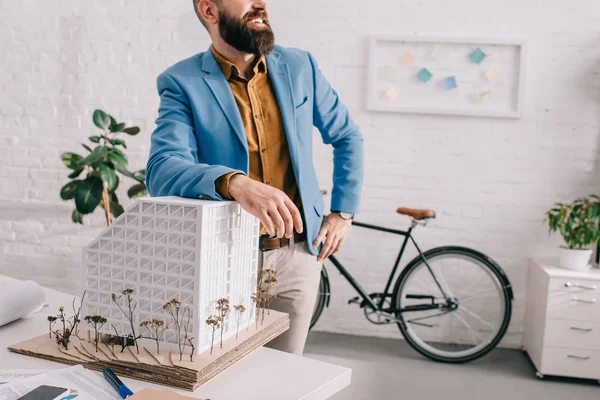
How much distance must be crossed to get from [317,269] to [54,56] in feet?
9.74

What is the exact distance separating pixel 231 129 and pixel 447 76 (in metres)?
2.32

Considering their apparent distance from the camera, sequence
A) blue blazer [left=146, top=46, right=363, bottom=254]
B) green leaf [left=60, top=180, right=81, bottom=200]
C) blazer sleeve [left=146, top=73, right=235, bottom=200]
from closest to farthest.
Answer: blazer sleeve [left=146, top=73, right=235, bottom=200], blue blazer [left=146, top=46, right=363, bottom=254], green leaf [left=60, top=180, right=81, bottom=200]

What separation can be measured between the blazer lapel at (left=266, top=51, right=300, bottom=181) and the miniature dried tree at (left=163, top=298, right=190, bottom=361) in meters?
0.61

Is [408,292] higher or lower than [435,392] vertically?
higher

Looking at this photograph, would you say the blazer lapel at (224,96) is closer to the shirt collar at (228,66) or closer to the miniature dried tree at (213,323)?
the shirt collar at (228,66)

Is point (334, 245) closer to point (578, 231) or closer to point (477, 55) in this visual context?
point (578, 231)

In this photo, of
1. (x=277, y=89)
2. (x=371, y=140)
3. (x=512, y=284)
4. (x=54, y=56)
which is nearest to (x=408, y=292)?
(x=512, y=284)

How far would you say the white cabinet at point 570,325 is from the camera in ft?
10.3

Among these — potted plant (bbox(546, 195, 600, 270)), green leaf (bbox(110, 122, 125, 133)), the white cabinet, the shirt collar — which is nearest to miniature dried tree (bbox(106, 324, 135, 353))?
the shirt collar

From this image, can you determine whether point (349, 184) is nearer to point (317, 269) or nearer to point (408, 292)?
point (317, 269)

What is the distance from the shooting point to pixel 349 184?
178 centimetres

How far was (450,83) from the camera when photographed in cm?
356

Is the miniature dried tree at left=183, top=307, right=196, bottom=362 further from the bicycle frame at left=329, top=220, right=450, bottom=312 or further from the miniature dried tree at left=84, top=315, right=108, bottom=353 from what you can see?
the bicycle frame at left=329, top=220, right=450, bottom=312

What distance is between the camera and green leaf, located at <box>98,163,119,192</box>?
3.30m
